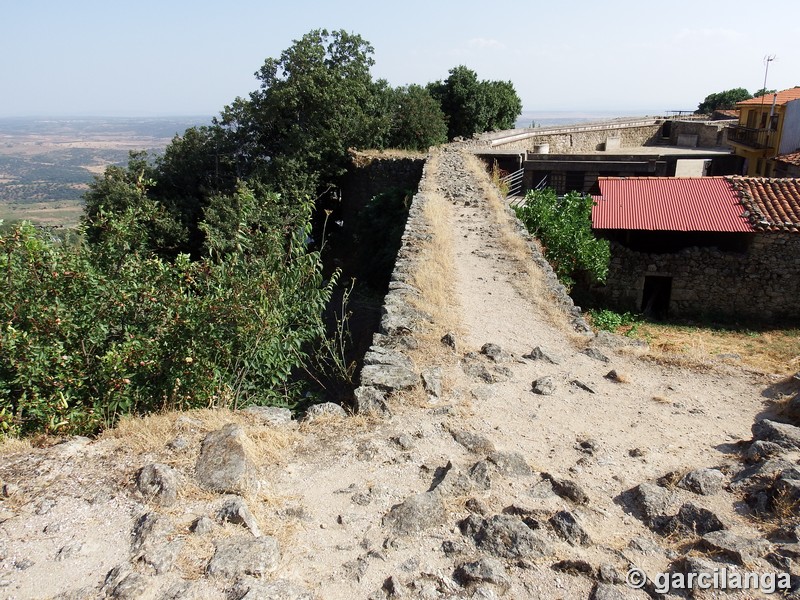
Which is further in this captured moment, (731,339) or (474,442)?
(731,339)

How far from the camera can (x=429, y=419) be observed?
4855mm

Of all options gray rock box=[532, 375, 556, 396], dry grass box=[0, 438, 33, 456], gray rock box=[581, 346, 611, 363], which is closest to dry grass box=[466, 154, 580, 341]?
gray rock box=[581, 346, 611, 363]

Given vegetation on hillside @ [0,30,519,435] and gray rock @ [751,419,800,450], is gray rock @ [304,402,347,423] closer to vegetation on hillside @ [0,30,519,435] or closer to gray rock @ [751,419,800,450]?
vegetation on hillside @ [0,30,519,435]

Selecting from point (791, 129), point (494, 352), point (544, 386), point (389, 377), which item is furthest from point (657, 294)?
point (791, 129)

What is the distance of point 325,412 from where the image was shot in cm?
482

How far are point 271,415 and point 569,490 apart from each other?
2.24m

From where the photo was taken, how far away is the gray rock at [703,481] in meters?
3.86

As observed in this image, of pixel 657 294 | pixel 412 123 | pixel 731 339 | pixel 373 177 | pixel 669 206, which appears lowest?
pixel 731 339

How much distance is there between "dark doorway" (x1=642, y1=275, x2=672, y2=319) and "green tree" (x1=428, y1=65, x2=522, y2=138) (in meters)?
14.8

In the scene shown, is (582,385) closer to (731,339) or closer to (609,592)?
(609,592)

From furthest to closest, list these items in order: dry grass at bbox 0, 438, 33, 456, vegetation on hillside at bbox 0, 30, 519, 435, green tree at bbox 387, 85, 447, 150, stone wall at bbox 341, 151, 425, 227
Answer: green tree at bbox 387, 85, 447, 150, stone wall at bbox 341, 151, 425, 227, vegetation on hillside at bbox 0, 30, 519, 435, dry grass at bbox 0, 438, 33, 456

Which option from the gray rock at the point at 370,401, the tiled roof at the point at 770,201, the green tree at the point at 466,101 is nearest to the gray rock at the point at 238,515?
the gray rock at the point at 370,401

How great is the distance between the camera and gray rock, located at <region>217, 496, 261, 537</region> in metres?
3.42

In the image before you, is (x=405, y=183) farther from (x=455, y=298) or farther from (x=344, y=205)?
(x=455, y=298)
